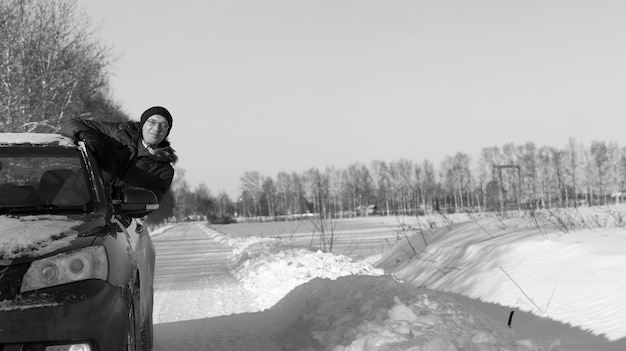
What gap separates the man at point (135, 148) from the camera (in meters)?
4.39

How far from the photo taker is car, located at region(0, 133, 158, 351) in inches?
92.2

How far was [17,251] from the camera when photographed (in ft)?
7.95

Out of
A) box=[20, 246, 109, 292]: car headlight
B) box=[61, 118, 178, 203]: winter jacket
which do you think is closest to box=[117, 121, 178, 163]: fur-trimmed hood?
box=[61, 118, 178, 203]: winter jacket

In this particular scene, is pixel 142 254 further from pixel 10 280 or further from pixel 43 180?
pixel 10 280

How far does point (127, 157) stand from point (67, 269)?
2.21 meters

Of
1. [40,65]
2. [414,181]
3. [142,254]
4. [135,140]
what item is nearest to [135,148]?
[135,140]

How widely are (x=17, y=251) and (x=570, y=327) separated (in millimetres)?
5024

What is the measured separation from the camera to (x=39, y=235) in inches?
100

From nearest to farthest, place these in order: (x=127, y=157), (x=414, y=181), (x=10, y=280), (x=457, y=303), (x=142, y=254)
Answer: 1. (x=10, y=280)
2. (x=142, y=254)
3. (x=127, y=157)
4. (x=457, y=303)
5. (x=414, y=181)

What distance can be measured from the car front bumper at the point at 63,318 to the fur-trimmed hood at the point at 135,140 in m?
2.26

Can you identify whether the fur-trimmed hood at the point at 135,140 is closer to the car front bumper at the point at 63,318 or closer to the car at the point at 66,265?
the car at the point at 66,265

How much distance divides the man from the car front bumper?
1.87 m

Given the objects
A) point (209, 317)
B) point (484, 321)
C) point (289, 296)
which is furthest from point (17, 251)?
point (289, 296)

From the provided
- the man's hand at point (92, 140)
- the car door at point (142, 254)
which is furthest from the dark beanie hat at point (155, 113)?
the car door at point (142, 254)
